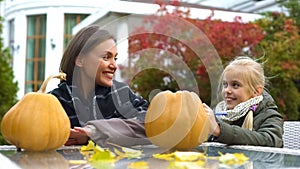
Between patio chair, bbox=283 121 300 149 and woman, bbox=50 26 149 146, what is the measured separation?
23.1 inches

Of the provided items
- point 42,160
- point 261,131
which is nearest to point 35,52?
point 261,131

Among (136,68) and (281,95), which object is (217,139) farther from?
(281,95)

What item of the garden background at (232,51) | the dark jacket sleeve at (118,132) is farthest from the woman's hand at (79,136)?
the garden background at (232,51)

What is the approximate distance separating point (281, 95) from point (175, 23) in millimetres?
1783

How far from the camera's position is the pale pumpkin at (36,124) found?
1064 mm

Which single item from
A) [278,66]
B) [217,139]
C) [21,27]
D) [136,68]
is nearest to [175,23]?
[136,68]

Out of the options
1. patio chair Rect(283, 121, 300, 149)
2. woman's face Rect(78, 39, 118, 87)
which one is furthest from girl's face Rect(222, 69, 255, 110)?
woman's face Rect(78, 39, 118, 87)

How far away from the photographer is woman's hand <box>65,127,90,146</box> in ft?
4.03

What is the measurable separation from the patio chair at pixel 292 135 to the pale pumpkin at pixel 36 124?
3.25ft

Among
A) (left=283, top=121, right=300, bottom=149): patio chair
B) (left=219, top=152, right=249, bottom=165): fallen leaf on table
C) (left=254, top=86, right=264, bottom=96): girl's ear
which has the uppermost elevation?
(left=254, top=86, right=264, bottom=96): girl's ear

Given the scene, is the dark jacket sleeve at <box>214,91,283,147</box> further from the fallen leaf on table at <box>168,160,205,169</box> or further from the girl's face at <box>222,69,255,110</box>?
the fallen leaf on table at <box>168,160,205,169</box>

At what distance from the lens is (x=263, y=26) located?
309 inches

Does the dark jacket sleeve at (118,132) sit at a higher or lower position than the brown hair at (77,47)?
lower

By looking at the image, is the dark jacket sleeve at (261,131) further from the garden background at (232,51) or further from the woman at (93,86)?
the garden background at (232,51)
